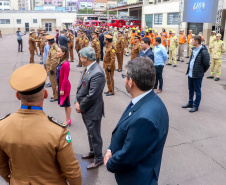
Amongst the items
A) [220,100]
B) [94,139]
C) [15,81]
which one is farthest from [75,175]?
[220,100]

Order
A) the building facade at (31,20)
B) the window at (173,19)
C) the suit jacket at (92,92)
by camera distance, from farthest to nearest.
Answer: the building facade at (31,20), the window at (173,19), the suit jacket at (92,92)

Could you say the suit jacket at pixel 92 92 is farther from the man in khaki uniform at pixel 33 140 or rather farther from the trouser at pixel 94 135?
the man in khaki uniform at pixel 33 140

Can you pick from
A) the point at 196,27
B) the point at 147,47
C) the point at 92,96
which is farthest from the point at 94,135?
the point at 196,27

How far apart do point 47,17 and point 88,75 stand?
5842cm

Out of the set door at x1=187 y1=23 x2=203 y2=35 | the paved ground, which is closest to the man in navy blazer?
the paved ground

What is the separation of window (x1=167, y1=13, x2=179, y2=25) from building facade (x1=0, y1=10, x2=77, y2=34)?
107ft

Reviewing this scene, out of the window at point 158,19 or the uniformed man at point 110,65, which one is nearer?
the uniformed man at point 110,65

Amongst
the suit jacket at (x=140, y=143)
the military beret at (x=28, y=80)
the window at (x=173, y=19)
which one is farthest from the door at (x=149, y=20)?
the military beret at (x=28, y=80)

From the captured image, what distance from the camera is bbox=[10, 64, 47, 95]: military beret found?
171 centimetres

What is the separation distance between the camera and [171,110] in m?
6.46

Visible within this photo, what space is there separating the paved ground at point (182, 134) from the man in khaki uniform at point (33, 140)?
1.80 metres

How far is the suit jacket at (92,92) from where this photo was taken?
3.55 m

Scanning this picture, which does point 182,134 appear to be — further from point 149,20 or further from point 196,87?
point 149,20

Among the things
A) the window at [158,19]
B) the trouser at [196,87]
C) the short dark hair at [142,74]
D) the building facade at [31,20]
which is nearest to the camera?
the short dark hair at [142,74]
